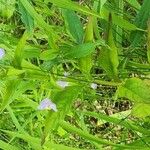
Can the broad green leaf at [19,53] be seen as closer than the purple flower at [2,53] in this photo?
Yes

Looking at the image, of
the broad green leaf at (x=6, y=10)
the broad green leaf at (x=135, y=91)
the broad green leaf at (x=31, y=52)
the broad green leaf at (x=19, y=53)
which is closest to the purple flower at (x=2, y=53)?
the broad green leaf at (x=31, y=52)

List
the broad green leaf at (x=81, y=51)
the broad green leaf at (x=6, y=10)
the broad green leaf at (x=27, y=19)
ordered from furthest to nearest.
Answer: the broad green leaf at (x=6, y=10), the broad green leaf at (x=27, y=19), the broad green leaf at (x=81, y=51)

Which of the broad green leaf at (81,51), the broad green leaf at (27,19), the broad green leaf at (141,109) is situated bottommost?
the broad green leaf at (141,109)

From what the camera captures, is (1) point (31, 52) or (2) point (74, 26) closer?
(2) point (74, 26)

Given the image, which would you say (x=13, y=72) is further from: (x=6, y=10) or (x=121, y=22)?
(x=6, y=10)

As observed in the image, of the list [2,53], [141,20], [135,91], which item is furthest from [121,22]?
[2,53]

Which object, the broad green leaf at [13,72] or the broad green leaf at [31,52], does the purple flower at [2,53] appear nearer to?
the broad green leaf at [31,52]

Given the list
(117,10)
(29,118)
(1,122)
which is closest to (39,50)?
(117,10)
